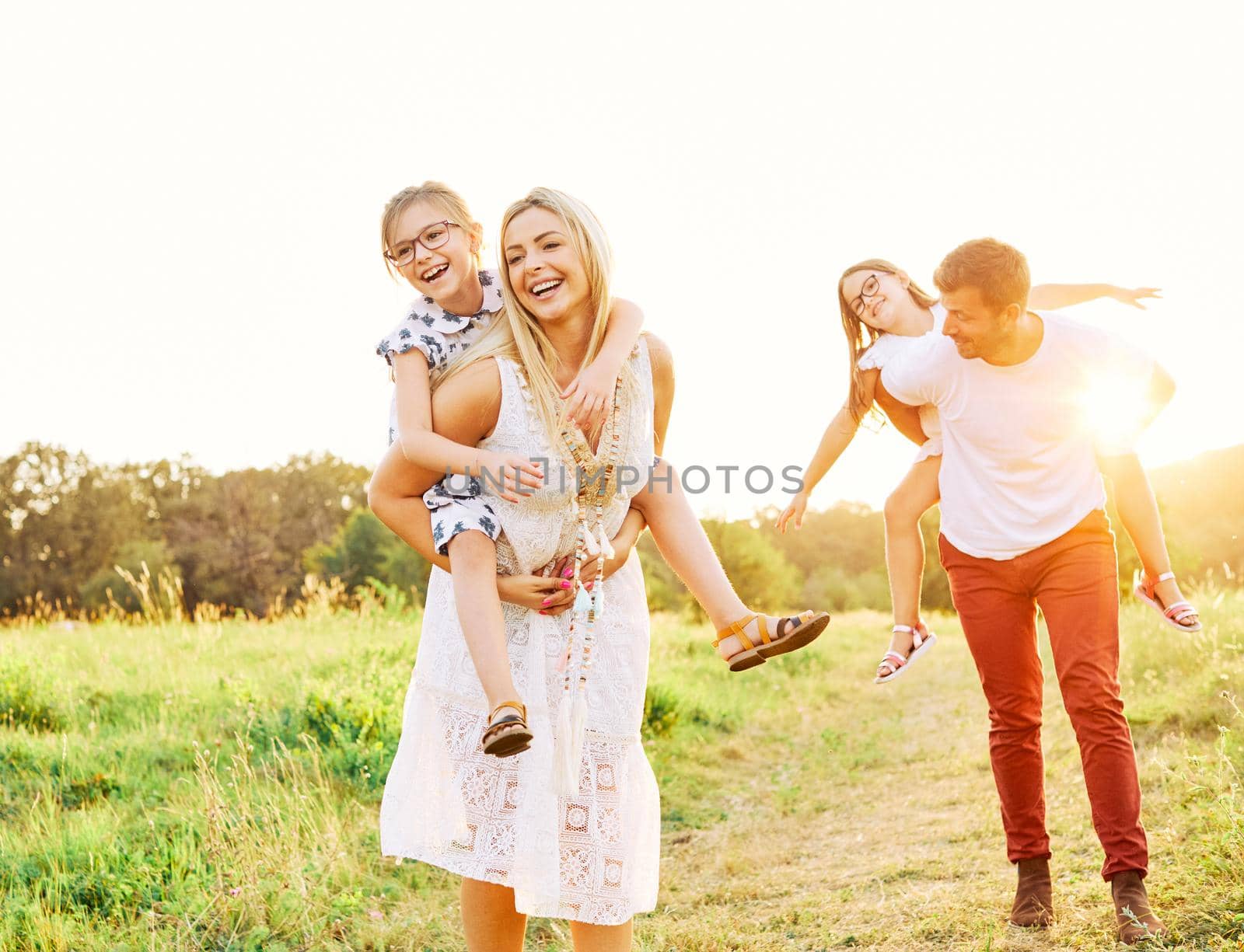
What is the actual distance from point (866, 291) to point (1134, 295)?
95 centimetres

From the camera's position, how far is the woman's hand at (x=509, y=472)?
8.08 feet

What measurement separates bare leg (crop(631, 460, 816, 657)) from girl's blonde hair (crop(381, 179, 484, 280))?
1.02 metres

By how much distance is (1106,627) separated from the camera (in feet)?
11.0

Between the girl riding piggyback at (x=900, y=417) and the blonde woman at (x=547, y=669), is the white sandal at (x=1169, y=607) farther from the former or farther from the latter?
the blonde woman at (x=547, y=669)

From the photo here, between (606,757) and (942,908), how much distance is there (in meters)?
1.82

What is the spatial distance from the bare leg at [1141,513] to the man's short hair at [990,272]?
726 millimetres

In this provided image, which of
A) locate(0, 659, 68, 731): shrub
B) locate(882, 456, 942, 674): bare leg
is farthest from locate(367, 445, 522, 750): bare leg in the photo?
locate(0, 659, 68, 731): shrub

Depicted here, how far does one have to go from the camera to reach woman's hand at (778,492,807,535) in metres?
4.01

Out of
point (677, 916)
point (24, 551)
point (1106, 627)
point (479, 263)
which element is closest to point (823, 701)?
point (677, 916)

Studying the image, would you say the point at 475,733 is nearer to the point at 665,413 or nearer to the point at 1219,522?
the point at 665,413

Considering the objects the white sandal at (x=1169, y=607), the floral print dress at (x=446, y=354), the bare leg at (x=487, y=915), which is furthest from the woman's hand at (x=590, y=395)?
the white sandal at (x=1169, y=607)

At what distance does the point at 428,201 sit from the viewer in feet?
10.8

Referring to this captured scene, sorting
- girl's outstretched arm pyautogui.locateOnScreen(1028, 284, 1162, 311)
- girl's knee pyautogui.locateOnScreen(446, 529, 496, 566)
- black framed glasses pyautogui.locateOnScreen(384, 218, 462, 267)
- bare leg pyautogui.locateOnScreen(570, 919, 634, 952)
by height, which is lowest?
bare leg pyautogui.locateOnScreen(570, 919, 634, 952)

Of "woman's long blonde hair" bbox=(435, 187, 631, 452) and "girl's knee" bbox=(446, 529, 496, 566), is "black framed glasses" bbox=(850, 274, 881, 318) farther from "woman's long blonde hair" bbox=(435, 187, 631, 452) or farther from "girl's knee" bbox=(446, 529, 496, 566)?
"girl's knee" bbox=(446, 529, 496, 566)
